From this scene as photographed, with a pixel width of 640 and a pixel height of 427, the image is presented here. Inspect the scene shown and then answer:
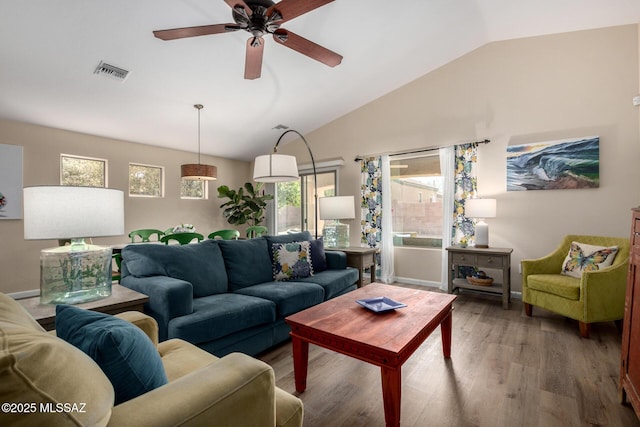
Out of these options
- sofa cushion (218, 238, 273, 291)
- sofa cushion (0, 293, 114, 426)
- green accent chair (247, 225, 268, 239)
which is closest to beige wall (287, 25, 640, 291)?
green accent chair (247, 225, 268, 239)

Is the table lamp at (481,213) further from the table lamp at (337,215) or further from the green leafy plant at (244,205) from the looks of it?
the green leafy plant at (244,205)

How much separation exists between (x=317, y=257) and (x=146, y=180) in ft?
12.4

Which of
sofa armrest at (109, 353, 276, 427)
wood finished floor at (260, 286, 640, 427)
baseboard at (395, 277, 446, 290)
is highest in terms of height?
sofa armrest at (109, 353, 276, 427)

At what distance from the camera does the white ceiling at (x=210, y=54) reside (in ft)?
9.27

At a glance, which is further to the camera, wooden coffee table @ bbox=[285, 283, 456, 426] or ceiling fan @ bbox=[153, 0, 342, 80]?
ceiling fan @ bbox=[153, 0, 342, 80]

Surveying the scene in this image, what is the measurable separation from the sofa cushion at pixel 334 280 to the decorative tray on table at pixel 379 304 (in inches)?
34.3

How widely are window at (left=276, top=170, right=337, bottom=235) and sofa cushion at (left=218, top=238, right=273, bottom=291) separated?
282 cm

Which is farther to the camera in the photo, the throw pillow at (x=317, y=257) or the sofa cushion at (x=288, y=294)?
the throw pillow at (x=317, y=257)

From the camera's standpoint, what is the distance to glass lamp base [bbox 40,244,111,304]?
164cm

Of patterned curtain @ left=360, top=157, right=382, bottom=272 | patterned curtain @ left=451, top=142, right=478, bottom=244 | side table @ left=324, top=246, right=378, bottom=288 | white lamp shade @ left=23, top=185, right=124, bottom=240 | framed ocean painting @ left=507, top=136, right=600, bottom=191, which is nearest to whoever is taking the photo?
white lamp shade @ left=23, top=185, right=124, bottom=240

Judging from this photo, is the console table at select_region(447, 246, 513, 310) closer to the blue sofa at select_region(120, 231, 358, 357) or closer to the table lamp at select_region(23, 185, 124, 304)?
the blue sofa at select_region(120, 231, 358, 357)

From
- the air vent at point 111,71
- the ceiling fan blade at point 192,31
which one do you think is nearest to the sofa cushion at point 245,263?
the ceiling fan blade at point 192,31

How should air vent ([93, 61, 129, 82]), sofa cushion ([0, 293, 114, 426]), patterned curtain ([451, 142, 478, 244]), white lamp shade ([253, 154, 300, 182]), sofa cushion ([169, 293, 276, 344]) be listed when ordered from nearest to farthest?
sofa cushion ([0, 293, 114, 426])
sofa cushion ([169, 293, 276, 344])
white lamp shade ([253, 154, 300, 182])
air vent ([93, 61, 129, 82])
patterned curtain ([451, 142, 478, 244])

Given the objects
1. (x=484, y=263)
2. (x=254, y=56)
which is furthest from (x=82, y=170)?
(x=484, y=263)
